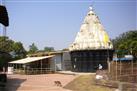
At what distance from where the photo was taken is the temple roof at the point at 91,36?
4384 cm

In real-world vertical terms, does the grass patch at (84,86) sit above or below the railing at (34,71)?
below

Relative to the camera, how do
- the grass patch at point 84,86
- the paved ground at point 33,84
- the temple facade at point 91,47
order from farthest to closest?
the temple facade at point 91,47 < the grass patch at point 84,86 < the paved ground at point 33,84

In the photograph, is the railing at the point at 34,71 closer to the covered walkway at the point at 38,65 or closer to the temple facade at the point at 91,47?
the covered walkway at the point at 38,65

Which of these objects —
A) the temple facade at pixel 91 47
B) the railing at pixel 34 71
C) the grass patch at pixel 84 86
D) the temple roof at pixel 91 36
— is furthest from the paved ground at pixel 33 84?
the temple roof at pixel 91 36

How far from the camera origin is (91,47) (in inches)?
1709

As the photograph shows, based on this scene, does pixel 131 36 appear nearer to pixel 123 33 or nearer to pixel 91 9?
pixel 123 33

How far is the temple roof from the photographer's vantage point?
4384cm

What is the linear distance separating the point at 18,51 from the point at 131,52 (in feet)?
90.7

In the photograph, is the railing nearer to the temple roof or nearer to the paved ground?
the temple roof

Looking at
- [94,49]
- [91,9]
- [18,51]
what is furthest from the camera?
[18,51]

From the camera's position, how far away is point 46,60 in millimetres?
48156

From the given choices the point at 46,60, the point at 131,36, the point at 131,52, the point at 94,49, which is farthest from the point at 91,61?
the point at 131,36

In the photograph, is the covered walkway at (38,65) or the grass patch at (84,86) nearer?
the grass patch at (84,86)

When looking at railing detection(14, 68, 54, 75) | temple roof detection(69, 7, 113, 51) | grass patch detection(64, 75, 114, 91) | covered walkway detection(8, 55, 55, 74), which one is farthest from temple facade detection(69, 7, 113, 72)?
grass patch detection(64, 75, 114, 91)
